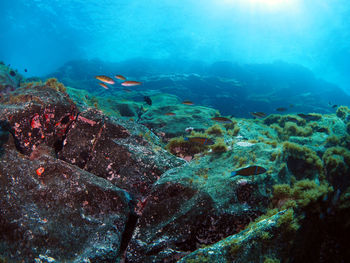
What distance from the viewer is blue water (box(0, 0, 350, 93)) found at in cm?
4200

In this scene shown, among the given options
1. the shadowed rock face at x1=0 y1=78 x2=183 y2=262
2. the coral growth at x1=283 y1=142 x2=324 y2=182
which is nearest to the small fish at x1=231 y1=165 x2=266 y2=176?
the shadowed rock face at x1=0 y1=78 x2=183 y2=262

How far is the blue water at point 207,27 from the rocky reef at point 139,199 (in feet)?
147

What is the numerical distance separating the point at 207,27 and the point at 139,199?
204 ft

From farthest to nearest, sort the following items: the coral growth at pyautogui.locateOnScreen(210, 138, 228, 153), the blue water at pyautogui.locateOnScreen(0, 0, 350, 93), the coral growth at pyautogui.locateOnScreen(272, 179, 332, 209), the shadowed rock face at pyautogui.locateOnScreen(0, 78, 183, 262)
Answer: the blue water at pyautogui.locateOnScreen(0, 0, 350, 93) < the coral growth at pyautogui.locateOnScreen(210, 138, 228, 153) < the coral growth at pyautogui.locateOnScreen(272, 179, 332, 209) < the shadowed rock face at pyautogui.locateOnScreen(0, 78, 183, 262)

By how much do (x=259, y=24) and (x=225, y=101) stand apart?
37614 millimetres

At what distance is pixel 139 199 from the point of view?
333cm

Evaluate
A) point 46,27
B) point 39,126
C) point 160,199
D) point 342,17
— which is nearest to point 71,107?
point 39,126

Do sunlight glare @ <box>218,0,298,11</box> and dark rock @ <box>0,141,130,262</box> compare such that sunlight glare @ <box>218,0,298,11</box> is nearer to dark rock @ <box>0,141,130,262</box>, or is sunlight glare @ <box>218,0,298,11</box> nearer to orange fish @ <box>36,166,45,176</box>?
dark rock @ <box>0,141,130,262</box>

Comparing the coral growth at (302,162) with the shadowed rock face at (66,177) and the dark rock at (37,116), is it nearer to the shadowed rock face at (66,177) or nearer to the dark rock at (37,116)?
the shadowed rock face at (66,177)

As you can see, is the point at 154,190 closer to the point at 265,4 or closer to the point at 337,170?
the point at 337,170

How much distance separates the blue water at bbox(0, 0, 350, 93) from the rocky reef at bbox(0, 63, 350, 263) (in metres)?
44.8

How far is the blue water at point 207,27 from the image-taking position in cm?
4200

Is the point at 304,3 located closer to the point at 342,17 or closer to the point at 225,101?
the point at 342,17

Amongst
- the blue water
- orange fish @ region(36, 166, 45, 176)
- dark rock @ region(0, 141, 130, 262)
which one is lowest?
dark rock @ region(0, 141, 130, 262)
